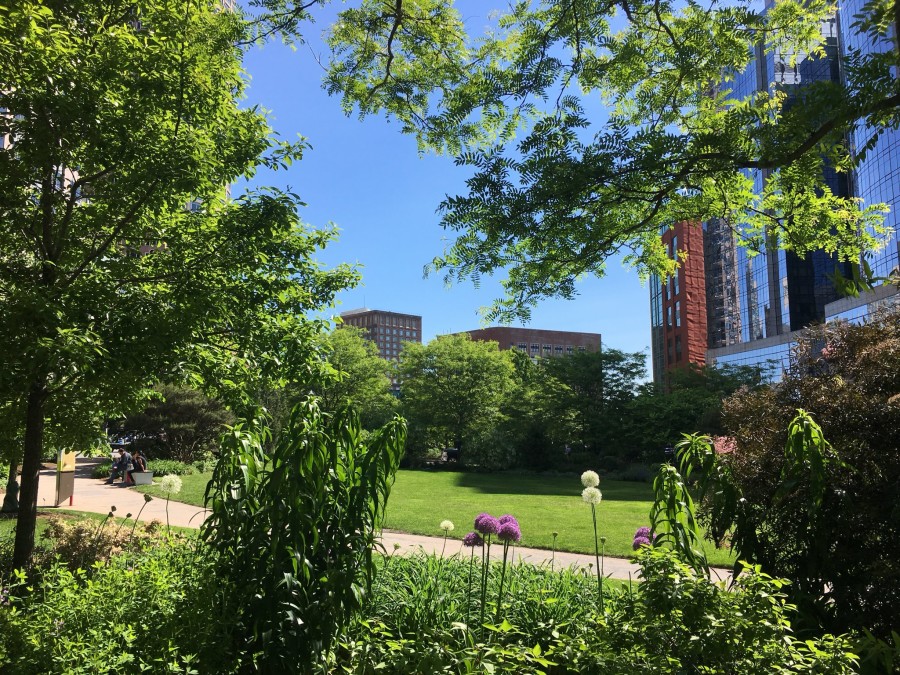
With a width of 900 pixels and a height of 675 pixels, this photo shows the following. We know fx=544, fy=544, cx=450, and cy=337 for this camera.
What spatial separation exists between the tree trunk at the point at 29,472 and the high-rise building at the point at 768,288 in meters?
40.8

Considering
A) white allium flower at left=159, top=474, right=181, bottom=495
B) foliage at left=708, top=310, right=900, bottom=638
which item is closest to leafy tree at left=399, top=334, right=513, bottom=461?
white allium flower at left=159, top=474, right=181, bottom=495

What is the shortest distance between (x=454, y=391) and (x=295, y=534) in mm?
33499

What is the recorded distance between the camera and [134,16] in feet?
19.3

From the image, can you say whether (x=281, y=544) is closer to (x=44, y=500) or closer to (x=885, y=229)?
(x=885, y=229)

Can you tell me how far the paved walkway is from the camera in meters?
7.89

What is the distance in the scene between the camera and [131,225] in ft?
18.2

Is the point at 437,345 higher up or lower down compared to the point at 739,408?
higher up

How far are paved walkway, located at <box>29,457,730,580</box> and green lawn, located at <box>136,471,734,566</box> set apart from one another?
1.39 ft

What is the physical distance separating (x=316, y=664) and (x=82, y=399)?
4550 mm

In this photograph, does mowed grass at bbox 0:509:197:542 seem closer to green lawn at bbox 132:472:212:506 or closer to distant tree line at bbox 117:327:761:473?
green lawn at bbox 132:472:212:506

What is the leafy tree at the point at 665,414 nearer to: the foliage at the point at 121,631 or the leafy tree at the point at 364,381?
the leafy tree at the point at 364,381

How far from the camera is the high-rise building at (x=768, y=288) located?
134 feet

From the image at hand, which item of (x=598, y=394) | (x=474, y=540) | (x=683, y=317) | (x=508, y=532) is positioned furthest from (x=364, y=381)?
(x=683, y=317)

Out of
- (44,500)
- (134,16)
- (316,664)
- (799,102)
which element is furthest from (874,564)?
(44,500)
